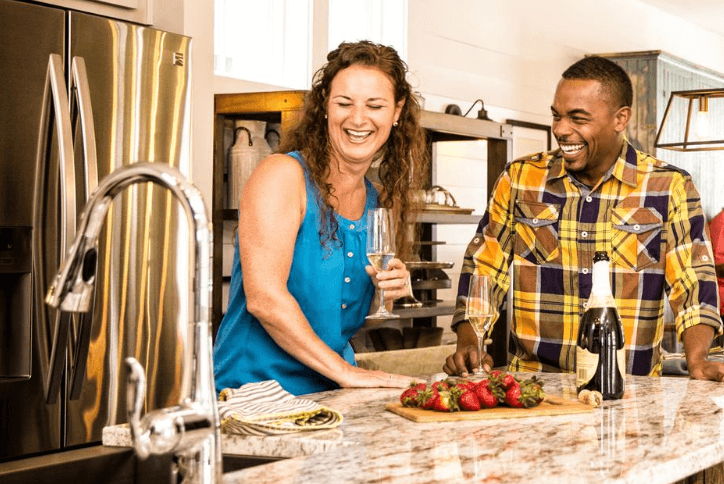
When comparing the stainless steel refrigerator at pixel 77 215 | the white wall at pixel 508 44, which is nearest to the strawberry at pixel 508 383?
the stainless steel refrigerator at pixel 77 215

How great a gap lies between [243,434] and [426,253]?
406 cm

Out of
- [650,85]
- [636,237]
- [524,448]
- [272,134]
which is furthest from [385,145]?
[650,85]

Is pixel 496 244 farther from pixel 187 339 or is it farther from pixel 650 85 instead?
pixel 650 85

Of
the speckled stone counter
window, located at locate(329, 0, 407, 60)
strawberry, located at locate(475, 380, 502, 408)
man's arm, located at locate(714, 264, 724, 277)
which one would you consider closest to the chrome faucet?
the speckled stone counter

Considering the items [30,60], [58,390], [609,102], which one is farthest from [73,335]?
[609,102]

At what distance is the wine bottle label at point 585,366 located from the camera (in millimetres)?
2105

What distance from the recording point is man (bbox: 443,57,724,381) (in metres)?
2.64

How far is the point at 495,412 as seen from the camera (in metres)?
1.86

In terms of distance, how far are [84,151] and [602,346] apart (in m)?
1.57

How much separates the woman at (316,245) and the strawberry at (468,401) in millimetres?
338

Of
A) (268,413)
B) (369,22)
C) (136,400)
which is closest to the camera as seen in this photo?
(136,400)

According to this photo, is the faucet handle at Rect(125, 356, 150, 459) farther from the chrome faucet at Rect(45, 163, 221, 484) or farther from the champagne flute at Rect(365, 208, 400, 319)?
the champagne flute at Rect(365, 208, 400, 319)

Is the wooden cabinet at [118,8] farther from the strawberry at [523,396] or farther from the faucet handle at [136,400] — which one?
the faucet handle at [136,400]

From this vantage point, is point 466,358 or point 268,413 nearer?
point 268,413
